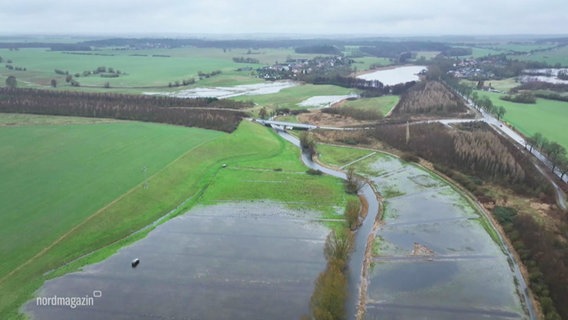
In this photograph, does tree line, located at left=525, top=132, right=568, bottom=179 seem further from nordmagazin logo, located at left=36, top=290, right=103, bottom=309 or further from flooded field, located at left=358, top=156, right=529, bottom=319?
nordmagazin logo, located at left=36, top=290, right=103, bottom=309

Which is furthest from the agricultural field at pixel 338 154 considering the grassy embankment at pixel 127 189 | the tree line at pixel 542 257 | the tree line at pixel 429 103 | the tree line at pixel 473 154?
the tree line at pixel 429 103

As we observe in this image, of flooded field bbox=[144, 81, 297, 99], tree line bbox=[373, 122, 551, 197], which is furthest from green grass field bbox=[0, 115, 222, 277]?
flooded field bbox=[144, 81, 297, 99]

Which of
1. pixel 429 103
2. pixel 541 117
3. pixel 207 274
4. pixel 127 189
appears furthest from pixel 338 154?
pixel 541 117

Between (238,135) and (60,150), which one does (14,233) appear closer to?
(60,150)

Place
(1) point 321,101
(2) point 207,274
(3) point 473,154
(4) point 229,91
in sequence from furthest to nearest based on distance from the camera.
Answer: (4) point 229,91
(1) point 321,101
(3) point 473,154
(2) point 207,274

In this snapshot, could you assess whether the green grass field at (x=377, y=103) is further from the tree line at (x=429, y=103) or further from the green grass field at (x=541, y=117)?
the green grass field at (x=541, y=117)

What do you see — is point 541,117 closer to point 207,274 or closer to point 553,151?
point 553,151

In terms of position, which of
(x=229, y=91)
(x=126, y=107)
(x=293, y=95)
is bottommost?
(x=293, y=95)
